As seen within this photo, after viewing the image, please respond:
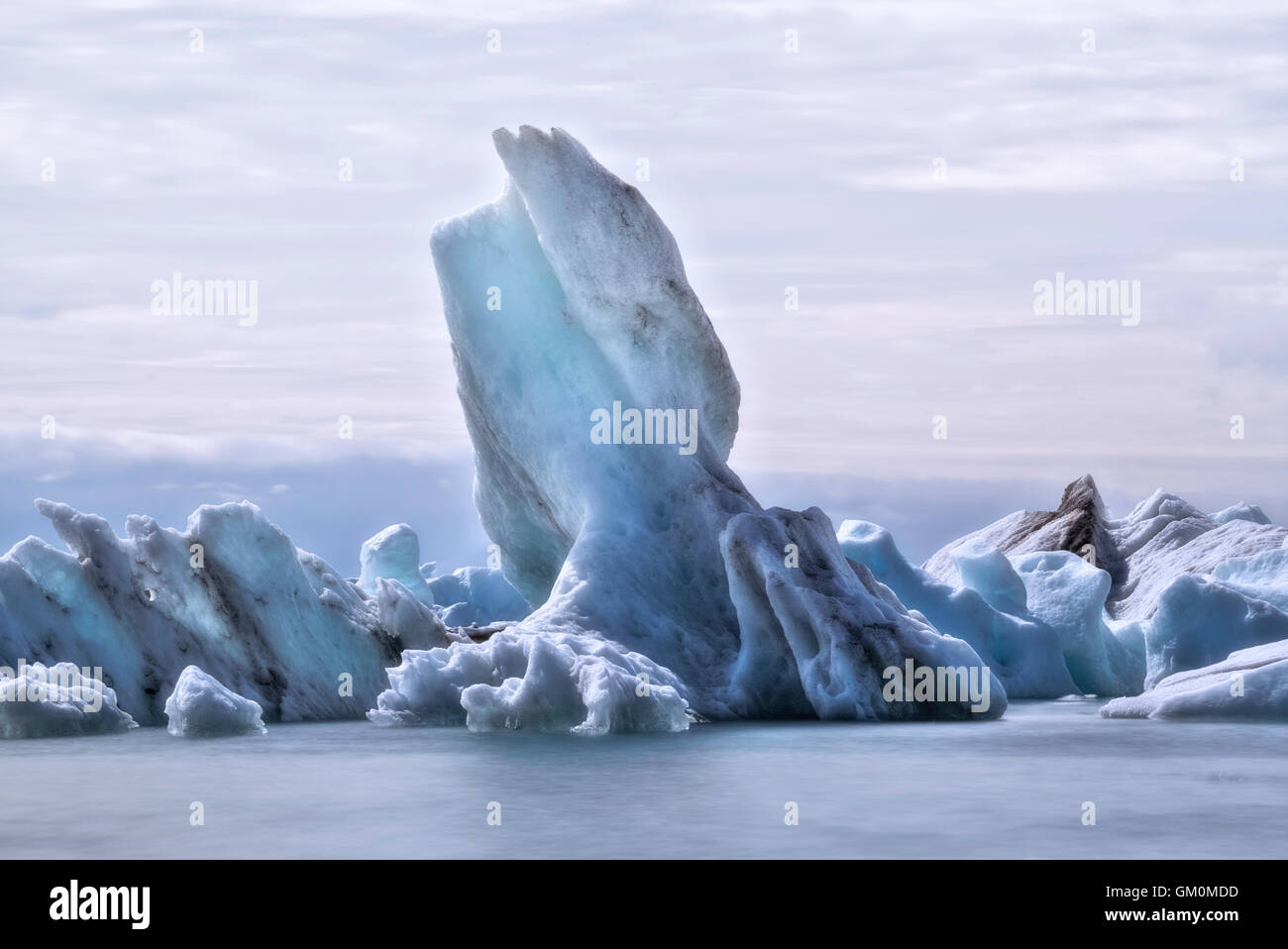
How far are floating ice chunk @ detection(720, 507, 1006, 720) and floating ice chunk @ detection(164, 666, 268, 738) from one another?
462 centimetres

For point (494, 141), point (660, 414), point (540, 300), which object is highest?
point (494, 141)

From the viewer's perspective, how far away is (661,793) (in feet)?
35.2

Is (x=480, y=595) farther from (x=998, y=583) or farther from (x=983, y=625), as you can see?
(x=983, y=625)

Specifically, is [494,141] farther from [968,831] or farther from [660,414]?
[968,831]

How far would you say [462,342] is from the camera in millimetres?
19312

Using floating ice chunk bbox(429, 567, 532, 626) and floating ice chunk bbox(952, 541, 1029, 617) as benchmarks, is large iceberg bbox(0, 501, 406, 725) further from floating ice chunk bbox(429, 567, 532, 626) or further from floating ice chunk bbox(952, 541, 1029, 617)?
floating ice chunk bbox(429, 567, 532, 626)

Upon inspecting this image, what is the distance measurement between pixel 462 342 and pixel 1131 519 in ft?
62.5

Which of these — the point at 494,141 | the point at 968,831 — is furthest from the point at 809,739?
the point at 494,141

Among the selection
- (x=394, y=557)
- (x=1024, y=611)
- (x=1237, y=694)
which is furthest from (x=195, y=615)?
(x=1024, y=611)

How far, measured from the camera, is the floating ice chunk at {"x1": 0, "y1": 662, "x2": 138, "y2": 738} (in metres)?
14.7

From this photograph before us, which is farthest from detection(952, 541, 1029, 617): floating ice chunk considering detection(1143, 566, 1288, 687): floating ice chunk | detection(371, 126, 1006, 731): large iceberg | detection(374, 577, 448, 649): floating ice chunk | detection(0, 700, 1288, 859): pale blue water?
detection(374, 577, 448, 649): floating ice chunk

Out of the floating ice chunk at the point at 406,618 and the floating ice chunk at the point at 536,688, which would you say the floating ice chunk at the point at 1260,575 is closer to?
the floating ice chunk at the point at 536,688
